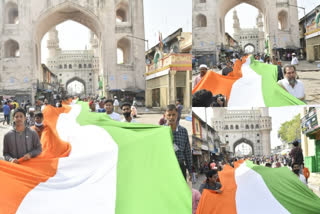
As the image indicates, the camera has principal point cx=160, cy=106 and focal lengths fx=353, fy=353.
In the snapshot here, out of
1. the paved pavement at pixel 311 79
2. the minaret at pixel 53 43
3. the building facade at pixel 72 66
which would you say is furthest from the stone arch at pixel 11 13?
the building facade at pixel 72 66

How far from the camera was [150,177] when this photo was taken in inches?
112

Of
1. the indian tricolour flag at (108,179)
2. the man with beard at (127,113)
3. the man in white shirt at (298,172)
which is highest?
the man with beard at (127,113)

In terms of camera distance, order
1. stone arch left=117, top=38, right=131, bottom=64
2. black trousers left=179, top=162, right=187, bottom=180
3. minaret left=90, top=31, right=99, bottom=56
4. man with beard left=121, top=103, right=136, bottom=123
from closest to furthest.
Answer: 1. black trousers left=179, top=162, right=187, bottom=180
2. man with beard left=121, top=103, right=136, bottom=123
3. stone arch left=117, top=38, right=131, bottom=64
4. minaret left=90, top=31, right=99, bottom=56

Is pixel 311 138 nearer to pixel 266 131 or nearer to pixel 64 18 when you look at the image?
pixel 266 131

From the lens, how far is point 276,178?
82.1 inches

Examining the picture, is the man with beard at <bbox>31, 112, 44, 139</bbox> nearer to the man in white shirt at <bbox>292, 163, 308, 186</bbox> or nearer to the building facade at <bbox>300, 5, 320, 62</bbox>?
the building facade at <bbox>300, 5, 320, 62</bbox>

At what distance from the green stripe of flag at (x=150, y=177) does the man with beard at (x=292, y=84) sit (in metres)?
0.99

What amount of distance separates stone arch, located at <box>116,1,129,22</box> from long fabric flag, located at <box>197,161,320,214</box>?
22451 millimetres

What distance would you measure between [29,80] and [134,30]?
7.40 meters

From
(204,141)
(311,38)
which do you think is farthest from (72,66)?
(204,141)

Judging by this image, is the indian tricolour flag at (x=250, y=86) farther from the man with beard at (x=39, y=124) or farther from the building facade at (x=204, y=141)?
the man with beard at (x=39, y=124)

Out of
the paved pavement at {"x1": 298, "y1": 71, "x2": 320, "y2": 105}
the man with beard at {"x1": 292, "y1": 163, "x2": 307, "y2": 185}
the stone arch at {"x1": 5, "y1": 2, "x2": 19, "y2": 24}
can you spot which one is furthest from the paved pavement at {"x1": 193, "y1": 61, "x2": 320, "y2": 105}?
the stone arch at {"x1": 5, "y1": 2, "x2": 19, "y2": 24}

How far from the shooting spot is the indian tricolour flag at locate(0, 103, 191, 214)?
105 inches

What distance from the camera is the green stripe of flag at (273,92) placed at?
2.19 meters
